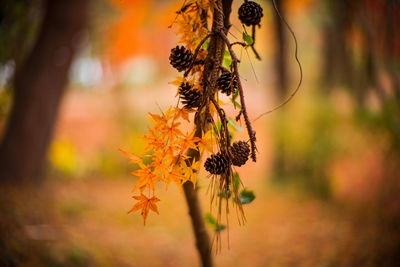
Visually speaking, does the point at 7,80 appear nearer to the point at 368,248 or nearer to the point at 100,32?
the point at 368,248

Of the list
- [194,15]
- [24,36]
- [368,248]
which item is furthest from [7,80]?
[368,248]

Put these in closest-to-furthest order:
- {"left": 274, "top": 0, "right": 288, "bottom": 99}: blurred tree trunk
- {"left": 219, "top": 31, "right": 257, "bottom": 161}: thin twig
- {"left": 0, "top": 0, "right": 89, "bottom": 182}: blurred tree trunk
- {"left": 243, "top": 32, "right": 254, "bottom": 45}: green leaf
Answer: {"left": 219, "top": 31, "right": 257, "bottom": 161}: thin twig → {"left": 243, "top": 32, "right": 254, "bottom": 45}: green leaf → {"left": 0, "top": 0, "right": 89, "bottom": 182}: blurred tree trunk → {"left": 274, "top": 0, "right": 288, "bottom": 99}: blurred tree trunk

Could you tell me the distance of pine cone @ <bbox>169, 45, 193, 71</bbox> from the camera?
93 cm

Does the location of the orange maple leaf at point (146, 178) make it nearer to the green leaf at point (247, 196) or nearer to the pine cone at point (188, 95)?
the pine cone at point (188, 95)

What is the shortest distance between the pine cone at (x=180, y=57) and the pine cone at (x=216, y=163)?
361 mm

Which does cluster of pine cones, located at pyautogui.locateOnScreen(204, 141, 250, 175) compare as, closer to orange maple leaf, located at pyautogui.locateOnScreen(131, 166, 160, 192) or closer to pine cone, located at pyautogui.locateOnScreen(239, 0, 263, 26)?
orange maple leaf, located at pyautogui.locateOnScreen(131, 166, 160, 192)

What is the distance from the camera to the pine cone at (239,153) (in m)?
0.91

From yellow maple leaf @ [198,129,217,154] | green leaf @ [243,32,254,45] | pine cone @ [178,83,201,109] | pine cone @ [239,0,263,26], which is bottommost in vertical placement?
yellow maple leaf @ [198,129,217,154]

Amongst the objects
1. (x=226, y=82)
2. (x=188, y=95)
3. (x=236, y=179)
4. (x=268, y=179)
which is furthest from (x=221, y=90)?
(x=268, y=179)

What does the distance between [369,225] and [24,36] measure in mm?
5081

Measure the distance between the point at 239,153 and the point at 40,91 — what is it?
3594 mm

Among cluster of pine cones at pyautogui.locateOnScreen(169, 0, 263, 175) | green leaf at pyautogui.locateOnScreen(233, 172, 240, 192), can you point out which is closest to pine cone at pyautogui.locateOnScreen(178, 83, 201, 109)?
cluster of pine cones at pyautogui.locateOnScreen(169, 0, 263, 175)

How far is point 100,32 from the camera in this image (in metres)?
8.07

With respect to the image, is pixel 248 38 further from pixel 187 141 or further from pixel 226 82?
pixel 187 141
